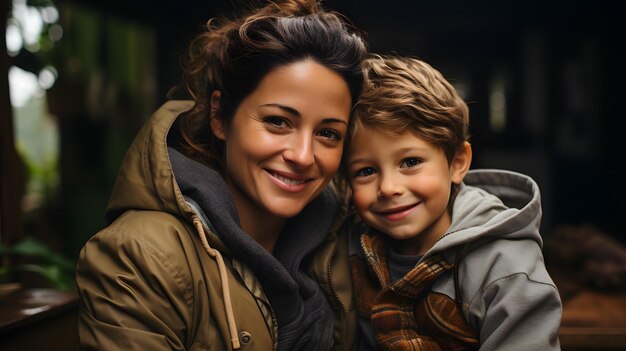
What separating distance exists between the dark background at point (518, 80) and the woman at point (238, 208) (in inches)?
143

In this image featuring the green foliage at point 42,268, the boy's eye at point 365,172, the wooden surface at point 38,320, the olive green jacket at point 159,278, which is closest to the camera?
the olive green jacket at point 159,278

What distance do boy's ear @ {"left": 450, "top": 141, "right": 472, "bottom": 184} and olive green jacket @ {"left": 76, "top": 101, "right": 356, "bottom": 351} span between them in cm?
72

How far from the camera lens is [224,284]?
140cm

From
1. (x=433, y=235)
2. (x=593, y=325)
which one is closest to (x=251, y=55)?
(x=433, y=235)

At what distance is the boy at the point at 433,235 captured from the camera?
145 cm

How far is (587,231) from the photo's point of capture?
9.46 ft

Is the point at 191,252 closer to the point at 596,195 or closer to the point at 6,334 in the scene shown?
the point at 6,334

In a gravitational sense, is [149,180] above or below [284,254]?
above

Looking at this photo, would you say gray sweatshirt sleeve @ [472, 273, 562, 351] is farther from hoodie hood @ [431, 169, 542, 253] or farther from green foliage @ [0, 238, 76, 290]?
green foliage @ [0, 238, 76, 290]

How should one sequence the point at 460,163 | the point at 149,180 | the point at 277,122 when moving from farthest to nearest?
the point at 460,163 < the point at 277,122 < the point at 149,180

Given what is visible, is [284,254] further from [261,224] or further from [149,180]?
[149,180]

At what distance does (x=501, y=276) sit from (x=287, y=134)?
69 centimetres

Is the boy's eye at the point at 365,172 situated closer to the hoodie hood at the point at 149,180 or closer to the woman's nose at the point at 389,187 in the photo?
the woman's nose at the point at 389,187

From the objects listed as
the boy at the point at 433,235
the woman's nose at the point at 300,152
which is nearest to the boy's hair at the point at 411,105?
the boy at the point at 433,235
